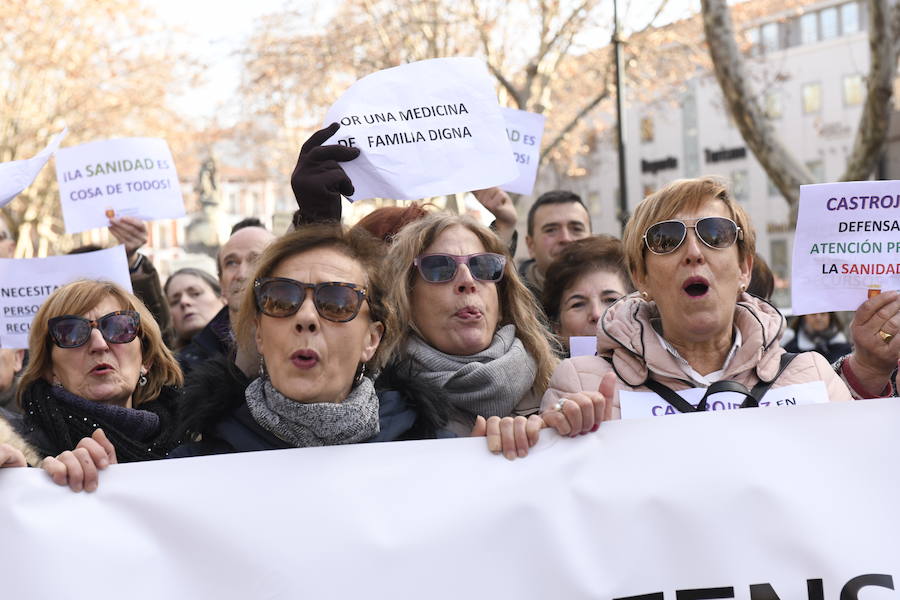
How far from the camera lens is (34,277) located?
4457 millimetres

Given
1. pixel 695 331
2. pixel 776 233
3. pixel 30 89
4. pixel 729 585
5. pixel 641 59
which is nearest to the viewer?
pixel 729 585

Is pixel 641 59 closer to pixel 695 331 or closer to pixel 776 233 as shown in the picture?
pixel 695 331

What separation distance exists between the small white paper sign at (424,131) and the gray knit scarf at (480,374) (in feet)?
1.91

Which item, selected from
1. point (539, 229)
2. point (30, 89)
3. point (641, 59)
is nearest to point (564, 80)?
point (641, 59)

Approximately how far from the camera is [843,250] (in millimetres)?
3143

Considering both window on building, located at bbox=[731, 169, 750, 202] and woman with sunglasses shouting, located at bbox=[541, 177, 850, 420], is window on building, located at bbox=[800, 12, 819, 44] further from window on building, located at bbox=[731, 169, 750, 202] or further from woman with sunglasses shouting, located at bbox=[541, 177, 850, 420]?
woman with sunglasses shouting, located at bbox=[541, 177, 850, 420]

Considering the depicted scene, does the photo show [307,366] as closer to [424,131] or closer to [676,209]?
[676,209]

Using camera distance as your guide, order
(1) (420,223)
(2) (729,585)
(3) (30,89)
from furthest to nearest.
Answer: (3) (30,89), (1) (420,223), (2) (729,585)

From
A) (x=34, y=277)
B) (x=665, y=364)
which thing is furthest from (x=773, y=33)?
(x=665, y=364)

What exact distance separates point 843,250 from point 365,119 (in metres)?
1.59

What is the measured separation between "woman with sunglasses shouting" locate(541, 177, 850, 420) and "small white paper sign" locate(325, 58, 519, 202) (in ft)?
2.67

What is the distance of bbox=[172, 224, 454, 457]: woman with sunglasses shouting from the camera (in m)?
2.70

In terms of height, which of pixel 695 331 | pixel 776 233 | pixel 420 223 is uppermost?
pixel 420 223

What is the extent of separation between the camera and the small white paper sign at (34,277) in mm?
4441
